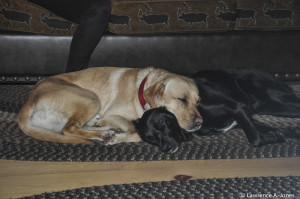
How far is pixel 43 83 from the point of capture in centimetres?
292

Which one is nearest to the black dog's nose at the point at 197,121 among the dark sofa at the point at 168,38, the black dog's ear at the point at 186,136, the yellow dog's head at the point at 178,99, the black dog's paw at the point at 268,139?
the yellow dog's head at the point at 178,99

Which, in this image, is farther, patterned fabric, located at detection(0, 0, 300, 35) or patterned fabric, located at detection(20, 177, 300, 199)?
patterned fabric, located at detection(0, 0, 300, 35)

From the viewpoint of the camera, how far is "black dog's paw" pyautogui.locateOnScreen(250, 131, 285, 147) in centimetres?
256

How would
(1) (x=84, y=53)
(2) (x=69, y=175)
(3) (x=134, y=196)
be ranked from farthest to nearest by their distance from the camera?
1. (1) (x=84, y=53)
2. (2) (x=69, y=175)
3. (3) (x=134, y=196)

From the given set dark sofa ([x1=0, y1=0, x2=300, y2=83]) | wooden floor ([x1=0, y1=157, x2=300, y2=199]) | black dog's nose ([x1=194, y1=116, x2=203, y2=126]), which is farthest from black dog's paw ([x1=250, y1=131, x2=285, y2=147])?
dark sofa ([x1=0, y1=0, x2=300, y2=83])

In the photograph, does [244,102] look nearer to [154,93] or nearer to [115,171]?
[154,93]

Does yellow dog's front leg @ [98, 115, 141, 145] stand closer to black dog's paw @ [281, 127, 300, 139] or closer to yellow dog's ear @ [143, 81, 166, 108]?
yellow dog's ear @ [143, 81, 166, 108]

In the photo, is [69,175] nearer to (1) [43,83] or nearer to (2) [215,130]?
(1) [43,83]

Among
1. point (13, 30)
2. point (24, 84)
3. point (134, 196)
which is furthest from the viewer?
point (24, 84)

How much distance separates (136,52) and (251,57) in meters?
1.23

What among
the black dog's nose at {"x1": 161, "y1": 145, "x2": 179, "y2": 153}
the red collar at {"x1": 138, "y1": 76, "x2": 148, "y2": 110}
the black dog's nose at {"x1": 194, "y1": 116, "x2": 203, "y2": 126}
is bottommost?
the black dog's nose at {"x1": 161, "y1": 145, "x2": 179, "y2": 153}

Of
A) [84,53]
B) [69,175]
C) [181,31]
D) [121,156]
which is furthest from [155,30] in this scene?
[69,175]

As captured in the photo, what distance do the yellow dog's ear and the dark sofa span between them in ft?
4.08

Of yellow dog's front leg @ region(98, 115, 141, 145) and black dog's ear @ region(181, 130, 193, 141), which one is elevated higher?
black dog's ear @ region(181, 130, 193, 141)
